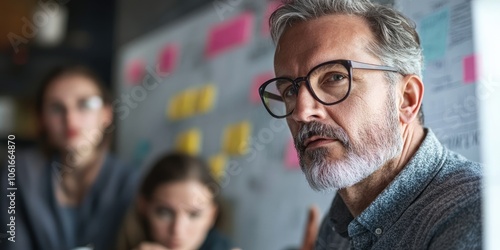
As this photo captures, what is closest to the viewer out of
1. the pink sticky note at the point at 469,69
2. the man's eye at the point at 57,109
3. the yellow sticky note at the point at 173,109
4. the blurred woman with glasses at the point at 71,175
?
the pink sticky note at the point at 469,69

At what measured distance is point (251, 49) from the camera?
1.63 metres

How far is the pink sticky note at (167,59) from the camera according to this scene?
1954 mm

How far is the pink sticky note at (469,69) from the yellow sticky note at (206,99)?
2.97 ft

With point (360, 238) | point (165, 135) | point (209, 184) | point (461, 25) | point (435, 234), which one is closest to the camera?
point (435, 234)

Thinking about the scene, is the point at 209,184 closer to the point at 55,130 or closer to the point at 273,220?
the point at 273,220

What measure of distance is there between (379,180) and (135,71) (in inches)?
56.9

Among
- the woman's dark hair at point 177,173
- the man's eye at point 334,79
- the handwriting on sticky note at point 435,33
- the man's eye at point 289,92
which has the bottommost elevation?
the woman's dark hair at point 177,173

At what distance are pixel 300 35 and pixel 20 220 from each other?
100 centimetres

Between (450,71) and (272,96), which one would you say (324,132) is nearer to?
(272,96)

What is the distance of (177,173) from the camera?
1.57 m

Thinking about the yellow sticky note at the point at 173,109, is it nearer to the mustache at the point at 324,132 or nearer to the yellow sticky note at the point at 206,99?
the yellow sticky note at the point at 206,99

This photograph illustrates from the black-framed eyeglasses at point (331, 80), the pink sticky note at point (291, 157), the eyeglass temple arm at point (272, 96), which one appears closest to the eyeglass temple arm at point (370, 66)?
the black-framed eyeglasses at point (331, 80)

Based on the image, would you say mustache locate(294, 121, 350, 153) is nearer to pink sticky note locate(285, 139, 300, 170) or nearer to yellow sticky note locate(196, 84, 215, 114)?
pink sticky note locate(285, 139, 300, 170)

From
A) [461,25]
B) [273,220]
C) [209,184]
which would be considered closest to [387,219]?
[461,25]
